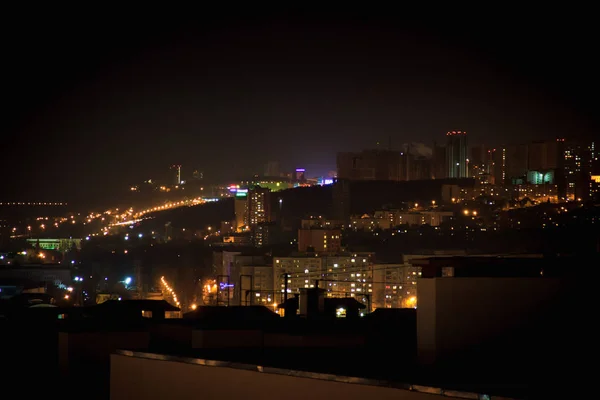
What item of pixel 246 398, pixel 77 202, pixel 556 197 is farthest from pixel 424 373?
pixel 77 202

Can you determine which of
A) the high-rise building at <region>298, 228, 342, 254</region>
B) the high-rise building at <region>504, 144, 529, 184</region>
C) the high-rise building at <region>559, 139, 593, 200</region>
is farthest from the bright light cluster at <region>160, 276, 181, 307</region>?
the high-rise building at <region>504, 144, 529, 184</region>

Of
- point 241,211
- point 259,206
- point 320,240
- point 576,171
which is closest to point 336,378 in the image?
point 320,240

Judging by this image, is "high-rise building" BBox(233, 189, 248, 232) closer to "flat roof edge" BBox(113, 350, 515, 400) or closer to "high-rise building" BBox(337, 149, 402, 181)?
"high-rise building" BBox(337, 149, 402, 181)

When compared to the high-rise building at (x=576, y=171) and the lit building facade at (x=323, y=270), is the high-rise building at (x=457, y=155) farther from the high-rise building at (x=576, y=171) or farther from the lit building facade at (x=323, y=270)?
the lit building facade at (x=323, y=270)

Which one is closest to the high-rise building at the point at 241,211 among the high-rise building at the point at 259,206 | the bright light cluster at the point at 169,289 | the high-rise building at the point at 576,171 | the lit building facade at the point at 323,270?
the high-rise building at the point at 259,206

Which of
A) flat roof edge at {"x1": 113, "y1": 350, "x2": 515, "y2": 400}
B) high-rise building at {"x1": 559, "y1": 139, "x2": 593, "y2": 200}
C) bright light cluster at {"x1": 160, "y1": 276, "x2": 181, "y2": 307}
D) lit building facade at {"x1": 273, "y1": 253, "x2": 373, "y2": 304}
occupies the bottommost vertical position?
bright light cluster at {"x1": 160, "y1": 276, "x2": 181, "y2": 307}

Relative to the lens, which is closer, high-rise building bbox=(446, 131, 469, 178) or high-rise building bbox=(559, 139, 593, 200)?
high-rise building bbox=(559, 139, 593, 200)
